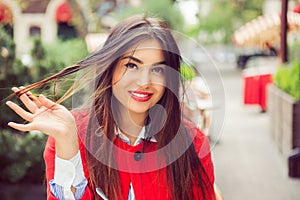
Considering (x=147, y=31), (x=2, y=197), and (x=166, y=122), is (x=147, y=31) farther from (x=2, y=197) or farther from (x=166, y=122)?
(x=2, y=197)

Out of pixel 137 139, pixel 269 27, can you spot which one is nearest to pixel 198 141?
pixel 137 139

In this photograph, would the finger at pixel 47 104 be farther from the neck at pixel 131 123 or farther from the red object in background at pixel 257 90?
the red object in background at pixel 257 90

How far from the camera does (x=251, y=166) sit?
7785mm

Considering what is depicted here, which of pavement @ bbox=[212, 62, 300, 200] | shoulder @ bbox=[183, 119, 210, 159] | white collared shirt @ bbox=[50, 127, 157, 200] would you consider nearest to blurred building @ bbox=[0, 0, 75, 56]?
pavement @ bbox=[212, 62, 300, 200]

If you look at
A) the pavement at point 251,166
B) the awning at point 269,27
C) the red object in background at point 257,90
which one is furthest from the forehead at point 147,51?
A: the awning at point 269,27

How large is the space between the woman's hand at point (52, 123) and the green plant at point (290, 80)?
21.8 ft

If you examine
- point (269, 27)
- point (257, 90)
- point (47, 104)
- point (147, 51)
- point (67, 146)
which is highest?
point (147, 51)

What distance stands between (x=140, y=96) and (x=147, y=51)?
0.14 metres

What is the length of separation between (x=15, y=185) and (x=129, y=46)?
11.5ft

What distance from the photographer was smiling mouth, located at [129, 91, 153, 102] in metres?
1.84

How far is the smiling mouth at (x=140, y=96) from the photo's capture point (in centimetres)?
184

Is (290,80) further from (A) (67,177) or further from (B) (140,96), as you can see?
(A) (67,177)

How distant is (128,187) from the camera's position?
192 centimetres

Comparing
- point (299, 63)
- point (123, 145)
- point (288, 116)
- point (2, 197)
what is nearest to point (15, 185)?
point (2, 197)
